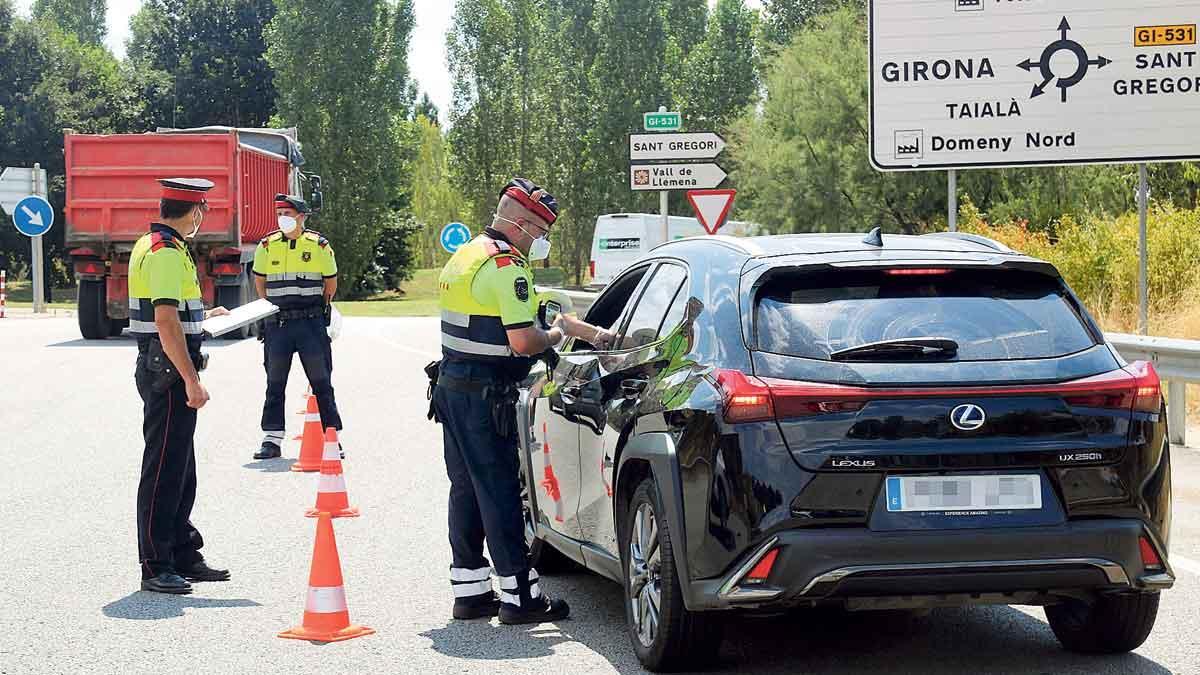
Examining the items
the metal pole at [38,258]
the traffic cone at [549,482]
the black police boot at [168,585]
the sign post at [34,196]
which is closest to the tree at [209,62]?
the sign post at [34,196]

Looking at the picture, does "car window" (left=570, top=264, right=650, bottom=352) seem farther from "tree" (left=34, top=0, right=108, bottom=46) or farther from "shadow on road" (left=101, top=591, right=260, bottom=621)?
"tree" (left=34, top=0, right=108, bottom=46)

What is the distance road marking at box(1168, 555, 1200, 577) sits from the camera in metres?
8.01

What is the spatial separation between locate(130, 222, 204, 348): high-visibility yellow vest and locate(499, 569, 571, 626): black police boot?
2.15 meters

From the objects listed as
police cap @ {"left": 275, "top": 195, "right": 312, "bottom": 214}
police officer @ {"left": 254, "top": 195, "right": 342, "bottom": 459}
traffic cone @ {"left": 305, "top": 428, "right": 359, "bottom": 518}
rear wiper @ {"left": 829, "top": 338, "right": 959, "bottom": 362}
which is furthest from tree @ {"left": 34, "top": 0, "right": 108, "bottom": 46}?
rear wiper @ {"left": 829, "top": 338, "right": 959, "bottom": 362}

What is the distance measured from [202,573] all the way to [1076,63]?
36.9 ft

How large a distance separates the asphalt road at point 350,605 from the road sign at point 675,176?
8110mm

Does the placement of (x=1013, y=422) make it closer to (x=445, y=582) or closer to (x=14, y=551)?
(x=445, y=582)

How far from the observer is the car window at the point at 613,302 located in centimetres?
727

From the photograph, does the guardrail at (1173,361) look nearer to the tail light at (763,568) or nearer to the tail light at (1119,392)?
the tail light at (1119,392)

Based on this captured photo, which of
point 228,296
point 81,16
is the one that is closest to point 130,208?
point 228,296

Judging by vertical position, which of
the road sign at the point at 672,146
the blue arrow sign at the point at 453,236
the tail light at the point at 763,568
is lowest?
the tail light at the point at 763,568

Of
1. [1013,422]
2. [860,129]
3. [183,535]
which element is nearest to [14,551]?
[183,535]

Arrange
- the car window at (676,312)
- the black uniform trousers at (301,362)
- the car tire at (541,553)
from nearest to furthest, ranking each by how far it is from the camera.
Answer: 1. the car window at (676,312)
2. the car tire at (541,553)
3. the black uniform trousers at (301,362)

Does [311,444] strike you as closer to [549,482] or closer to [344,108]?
[549,482]
